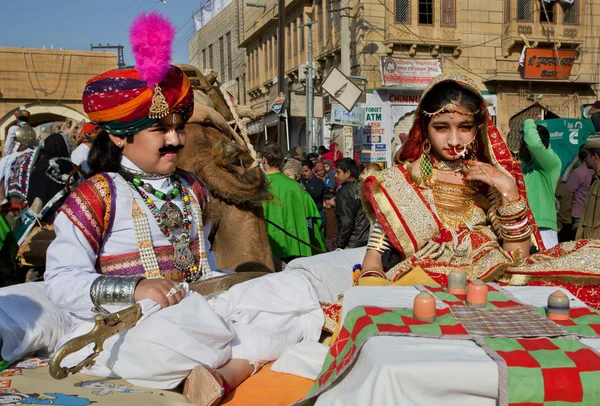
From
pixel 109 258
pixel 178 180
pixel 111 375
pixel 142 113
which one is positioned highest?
pixel 142 113

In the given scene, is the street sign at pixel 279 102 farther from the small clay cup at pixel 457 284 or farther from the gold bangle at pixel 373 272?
the small clay cup at pixel 457 284

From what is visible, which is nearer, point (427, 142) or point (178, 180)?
point (178, 180)

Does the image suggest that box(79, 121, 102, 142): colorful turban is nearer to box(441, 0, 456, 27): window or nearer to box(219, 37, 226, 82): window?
box(441, 0, 456, 27): window

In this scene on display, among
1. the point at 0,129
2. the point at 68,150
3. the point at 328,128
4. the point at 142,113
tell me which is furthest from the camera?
the point at 328,128

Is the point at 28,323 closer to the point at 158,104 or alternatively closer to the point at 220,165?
the point at 158,104

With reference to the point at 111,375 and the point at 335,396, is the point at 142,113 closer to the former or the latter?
the point at 111,375

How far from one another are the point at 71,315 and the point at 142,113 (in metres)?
0.91

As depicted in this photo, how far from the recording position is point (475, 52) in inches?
943

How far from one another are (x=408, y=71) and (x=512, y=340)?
2196 cm

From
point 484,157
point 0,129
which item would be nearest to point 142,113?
point 484,157

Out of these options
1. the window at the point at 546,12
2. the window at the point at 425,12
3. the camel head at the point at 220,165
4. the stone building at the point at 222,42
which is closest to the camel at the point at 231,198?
the camel head at the point at 220,165

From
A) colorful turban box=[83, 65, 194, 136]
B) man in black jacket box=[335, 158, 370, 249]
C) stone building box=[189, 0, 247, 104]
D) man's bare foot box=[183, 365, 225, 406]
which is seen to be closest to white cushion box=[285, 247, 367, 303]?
man's bare foot box=[183, 365, 225, 406]

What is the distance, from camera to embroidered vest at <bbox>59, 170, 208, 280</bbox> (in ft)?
8.80

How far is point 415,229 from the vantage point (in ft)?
10.5
